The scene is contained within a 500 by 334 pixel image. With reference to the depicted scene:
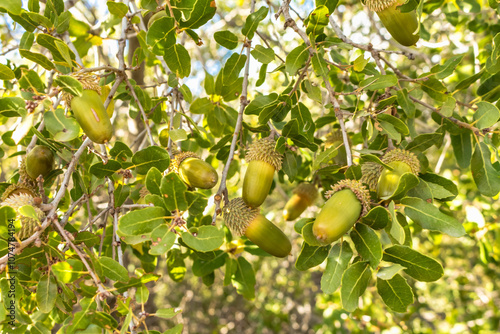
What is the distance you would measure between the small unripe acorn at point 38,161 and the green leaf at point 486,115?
190 cm

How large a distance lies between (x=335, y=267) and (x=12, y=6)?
1.58 m

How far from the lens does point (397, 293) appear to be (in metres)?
1.25

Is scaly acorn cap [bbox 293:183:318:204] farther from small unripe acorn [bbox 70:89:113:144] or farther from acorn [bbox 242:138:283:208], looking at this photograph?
small unripe acorn [bbox 70:89:113:144]

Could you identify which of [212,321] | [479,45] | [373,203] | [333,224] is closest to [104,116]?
[333,224]

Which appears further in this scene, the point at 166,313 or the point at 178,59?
the point at 178,59

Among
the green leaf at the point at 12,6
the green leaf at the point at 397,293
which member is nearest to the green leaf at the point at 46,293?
the green leaf at the point at 12,6

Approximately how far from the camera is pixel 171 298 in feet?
23.1

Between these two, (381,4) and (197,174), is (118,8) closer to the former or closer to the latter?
(197,174)

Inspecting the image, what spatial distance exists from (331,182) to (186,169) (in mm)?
889

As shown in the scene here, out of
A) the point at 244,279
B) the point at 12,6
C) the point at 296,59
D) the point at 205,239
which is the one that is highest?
the point at 12,6

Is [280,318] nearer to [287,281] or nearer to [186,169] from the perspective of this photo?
[287,281]

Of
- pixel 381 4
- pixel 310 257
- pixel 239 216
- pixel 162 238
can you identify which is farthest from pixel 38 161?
pixel 381 4

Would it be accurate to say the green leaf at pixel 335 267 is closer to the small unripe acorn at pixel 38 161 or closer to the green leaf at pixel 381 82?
the green leaf at pixel 381 82

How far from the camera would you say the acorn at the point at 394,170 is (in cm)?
141
